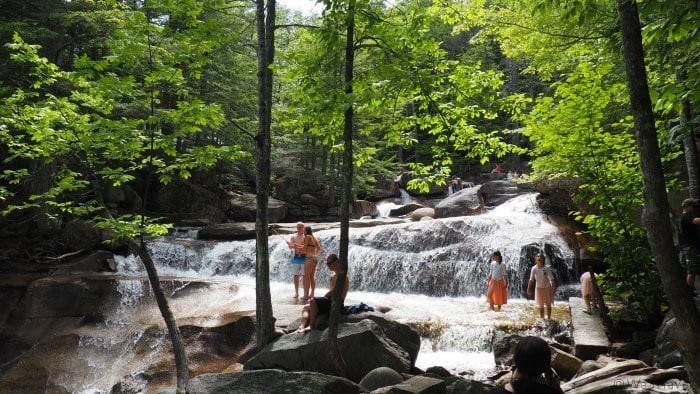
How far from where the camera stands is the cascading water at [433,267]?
9.88m

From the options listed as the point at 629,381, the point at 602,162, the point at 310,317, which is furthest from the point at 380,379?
the point at 602,162

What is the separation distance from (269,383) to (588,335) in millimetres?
6480

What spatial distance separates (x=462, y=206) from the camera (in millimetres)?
23250

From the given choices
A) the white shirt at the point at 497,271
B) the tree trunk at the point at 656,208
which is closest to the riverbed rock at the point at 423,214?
the white shirt at the point at 497,271

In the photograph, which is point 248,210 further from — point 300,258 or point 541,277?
point 541,277

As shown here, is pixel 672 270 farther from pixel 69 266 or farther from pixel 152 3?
pixel 69 266

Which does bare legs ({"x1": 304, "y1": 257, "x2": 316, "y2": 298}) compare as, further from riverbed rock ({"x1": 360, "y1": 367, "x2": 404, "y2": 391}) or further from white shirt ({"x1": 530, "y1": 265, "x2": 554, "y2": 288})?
white shirt ({"x1": 530, "y1": 265, "x2": 554, "y2": 288})

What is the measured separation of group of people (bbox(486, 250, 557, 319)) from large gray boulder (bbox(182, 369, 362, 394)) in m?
6.99

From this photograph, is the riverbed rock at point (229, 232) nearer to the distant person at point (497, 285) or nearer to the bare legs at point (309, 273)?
the bare legs at point (309, 273)

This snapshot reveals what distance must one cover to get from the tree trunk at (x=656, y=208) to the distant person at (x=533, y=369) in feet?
5.71

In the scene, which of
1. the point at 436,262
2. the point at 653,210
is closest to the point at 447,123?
the point at 653,210

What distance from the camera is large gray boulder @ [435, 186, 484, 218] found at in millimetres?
22969

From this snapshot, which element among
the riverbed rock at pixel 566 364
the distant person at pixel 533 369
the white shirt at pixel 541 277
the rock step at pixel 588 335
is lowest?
the riverbed rock at pixel 566 364

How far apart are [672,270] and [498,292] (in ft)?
26.1
